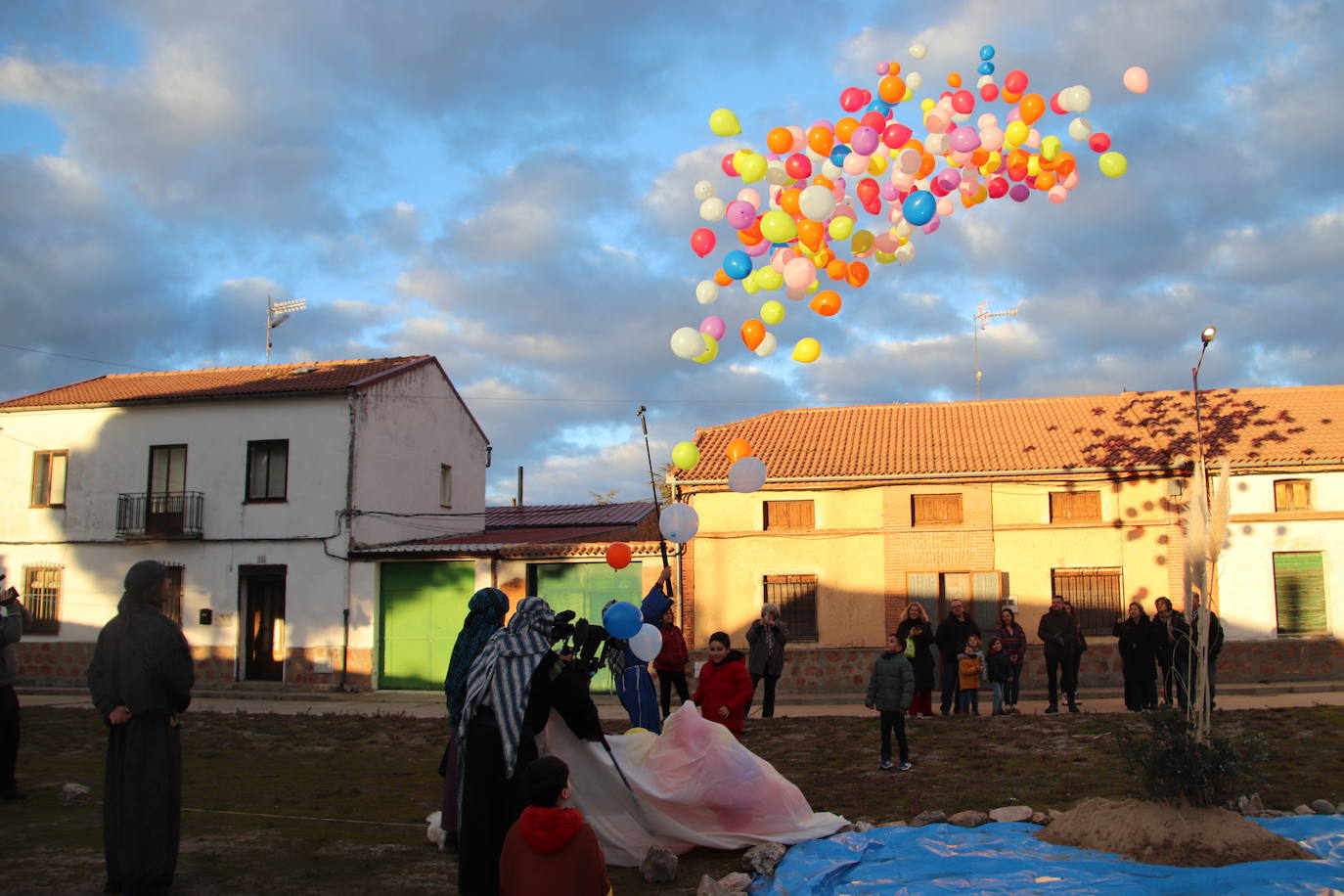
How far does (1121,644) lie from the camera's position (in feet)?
48.0

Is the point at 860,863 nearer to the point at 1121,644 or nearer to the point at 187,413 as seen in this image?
the point at 1121,644

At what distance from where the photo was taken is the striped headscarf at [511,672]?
19.3 ft

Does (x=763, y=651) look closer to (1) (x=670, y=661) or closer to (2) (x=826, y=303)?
(1) (x=670, y=661)

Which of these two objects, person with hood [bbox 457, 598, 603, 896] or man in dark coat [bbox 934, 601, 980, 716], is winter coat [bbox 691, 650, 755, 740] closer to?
person with hood [bbox 457, 598, 603, 896]

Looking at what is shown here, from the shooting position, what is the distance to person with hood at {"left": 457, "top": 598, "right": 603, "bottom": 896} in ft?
19.0

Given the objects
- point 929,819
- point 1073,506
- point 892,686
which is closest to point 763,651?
point 892,686

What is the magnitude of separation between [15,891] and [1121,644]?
1287cm

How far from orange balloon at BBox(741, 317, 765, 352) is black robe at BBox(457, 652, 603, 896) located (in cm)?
554

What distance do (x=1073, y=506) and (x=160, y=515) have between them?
752 inches

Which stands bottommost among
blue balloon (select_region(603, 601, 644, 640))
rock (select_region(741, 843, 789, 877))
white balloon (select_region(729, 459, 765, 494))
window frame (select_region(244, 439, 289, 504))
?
rock (select_region(741, 843, 789, 877))

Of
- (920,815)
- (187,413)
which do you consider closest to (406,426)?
(187,413)

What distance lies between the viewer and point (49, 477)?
84.2 ft

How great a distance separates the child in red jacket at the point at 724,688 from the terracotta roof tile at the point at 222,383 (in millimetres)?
15125

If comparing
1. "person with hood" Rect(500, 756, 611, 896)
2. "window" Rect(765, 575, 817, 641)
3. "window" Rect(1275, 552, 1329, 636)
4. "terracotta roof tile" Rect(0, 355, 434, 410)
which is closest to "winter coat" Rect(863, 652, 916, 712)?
"person with hood" Rect(500, 756, 611, 896)
